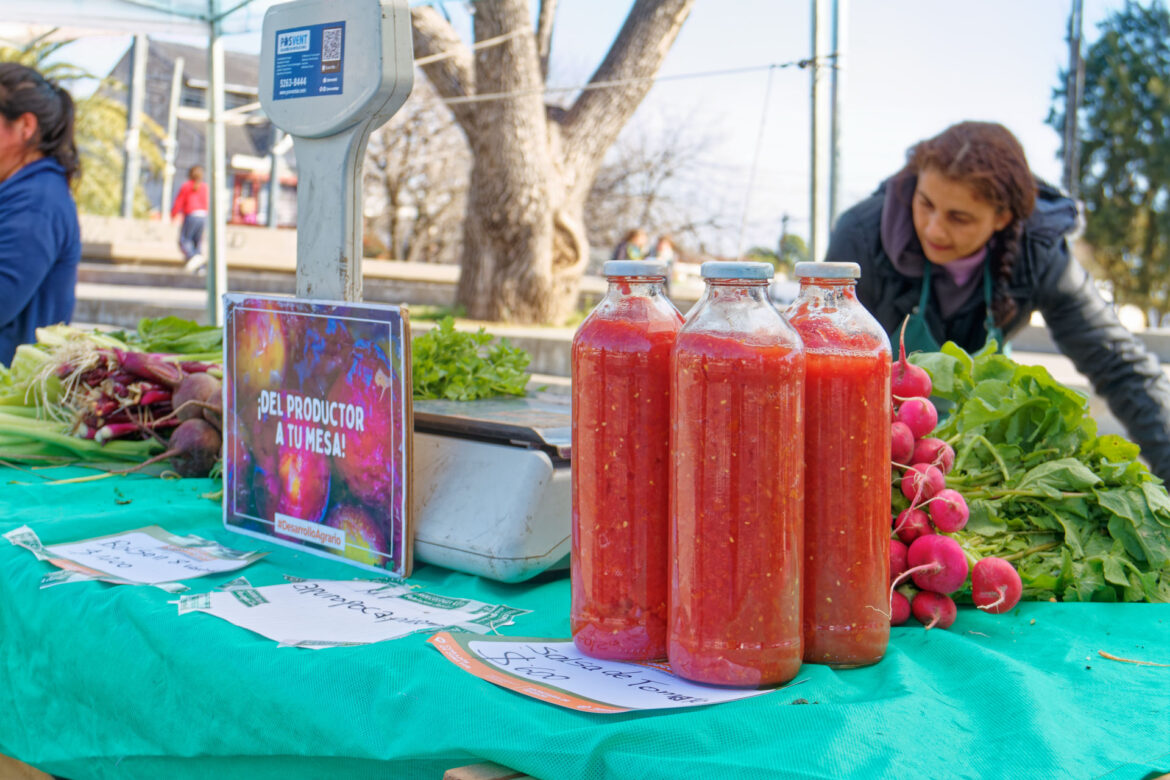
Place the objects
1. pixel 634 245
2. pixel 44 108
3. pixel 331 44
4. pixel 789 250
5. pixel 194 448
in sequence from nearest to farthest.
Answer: pixel 331 44 < pixel 194 448 < pixel 44 108 < pixel 634 245 < pixel 789 250

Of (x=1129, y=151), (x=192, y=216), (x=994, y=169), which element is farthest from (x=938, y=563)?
(x=1129, y=151)

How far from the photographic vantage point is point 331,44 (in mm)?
1742

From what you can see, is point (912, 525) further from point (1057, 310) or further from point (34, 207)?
point (34, 207)

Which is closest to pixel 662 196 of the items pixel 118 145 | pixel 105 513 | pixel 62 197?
pixel 118 145

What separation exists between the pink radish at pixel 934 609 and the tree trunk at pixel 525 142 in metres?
8.44

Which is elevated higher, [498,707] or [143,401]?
[143,401]

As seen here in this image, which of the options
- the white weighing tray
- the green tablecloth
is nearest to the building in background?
the white weighing tray

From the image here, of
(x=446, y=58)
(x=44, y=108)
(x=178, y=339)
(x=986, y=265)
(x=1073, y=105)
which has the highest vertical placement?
(x=1073, y=105)

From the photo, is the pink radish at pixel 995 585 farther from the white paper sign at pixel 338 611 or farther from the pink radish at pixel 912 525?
the white paper sign at pixel 338 611

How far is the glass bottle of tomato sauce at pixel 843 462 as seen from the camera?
3.67 feet

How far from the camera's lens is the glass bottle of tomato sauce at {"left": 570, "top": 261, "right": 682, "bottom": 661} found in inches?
45.1

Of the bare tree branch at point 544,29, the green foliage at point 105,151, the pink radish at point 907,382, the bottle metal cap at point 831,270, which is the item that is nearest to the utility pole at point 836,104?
the pink radish at point 907,382

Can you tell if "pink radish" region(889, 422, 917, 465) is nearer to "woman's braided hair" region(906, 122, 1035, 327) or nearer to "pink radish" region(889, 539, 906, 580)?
"pink radish" region(889, 539, 906, 580)

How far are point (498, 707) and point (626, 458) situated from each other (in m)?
0.30
